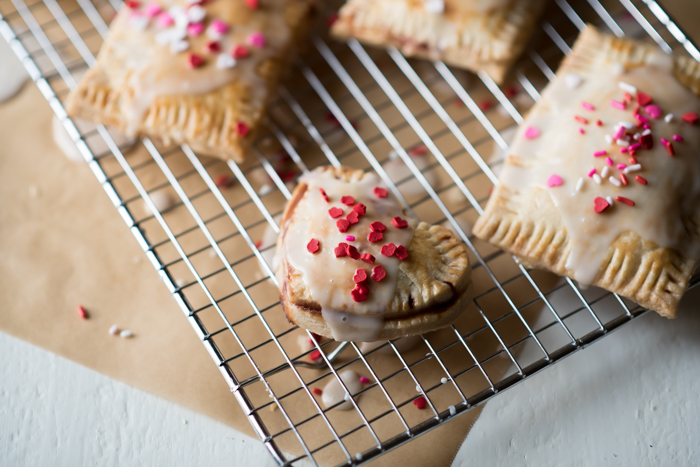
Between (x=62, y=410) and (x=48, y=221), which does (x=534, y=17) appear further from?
(x=62, y=410)

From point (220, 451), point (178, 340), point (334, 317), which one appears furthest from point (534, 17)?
point (220, 451)

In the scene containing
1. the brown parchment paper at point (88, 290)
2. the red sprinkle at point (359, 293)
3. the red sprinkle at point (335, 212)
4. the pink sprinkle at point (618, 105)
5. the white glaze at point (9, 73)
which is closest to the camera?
the red sprinkle at point (359, 293)

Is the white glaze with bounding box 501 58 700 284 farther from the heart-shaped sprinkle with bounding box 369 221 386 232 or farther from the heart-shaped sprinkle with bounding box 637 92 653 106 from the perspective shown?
the heart-shaped sprinkle with bounding box 369 221 386 232

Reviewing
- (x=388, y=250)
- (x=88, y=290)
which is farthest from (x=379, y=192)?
(x=88, y=290)

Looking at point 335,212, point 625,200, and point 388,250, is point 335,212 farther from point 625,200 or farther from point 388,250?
point 625,200

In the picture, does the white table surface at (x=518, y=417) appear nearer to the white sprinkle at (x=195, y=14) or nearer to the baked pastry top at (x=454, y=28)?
the baked pastry top at (x=454, y=28)

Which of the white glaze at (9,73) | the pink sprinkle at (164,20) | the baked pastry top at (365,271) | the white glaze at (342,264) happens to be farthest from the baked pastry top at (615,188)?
the white glaze at (9,73)
